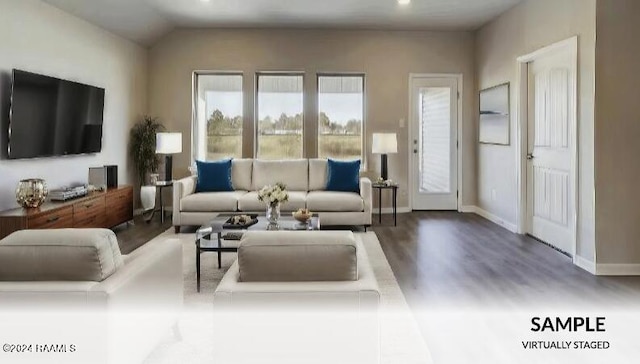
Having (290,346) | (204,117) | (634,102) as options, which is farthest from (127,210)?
(634,102)

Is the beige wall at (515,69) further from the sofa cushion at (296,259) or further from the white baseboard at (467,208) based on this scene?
the sofa cushion at (296,259)

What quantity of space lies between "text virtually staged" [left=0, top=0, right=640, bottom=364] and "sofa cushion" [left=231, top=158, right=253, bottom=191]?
29mm

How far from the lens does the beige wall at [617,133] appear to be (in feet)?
14.1

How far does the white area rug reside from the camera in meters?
2.65

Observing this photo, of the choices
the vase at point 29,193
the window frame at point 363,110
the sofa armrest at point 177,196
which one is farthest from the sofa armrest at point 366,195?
the vase at point 29,193

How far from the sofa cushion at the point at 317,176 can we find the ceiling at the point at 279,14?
207cm

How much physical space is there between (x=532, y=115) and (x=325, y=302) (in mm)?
4892

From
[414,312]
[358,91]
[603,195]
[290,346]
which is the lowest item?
[414,312]

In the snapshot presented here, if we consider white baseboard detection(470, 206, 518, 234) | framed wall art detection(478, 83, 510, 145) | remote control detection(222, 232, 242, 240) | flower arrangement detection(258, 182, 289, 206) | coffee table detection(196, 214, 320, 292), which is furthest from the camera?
framed wall art detection(478, 83, 510, 145)

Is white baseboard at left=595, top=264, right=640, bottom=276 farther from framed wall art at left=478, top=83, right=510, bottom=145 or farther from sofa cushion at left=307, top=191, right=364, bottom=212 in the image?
sofa cushion at left=307, top=191, right=364, bottom=212

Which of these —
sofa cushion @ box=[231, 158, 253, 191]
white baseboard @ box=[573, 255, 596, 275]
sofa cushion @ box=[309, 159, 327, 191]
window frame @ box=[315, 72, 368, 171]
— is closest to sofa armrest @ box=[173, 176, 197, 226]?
sofa cushion @ box=[231, 158, 253, 191]

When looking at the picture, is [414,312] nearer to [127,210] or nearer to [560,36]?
[560,36]

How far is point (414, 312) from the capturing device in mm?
3375

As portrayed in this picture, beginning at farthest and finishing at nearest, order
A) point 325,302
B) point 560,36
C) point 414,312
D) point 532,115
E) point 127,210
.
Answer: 1. point 127,210
2. point 532,115
3. point 560,36
4. point 414,312
5. point 325,302
